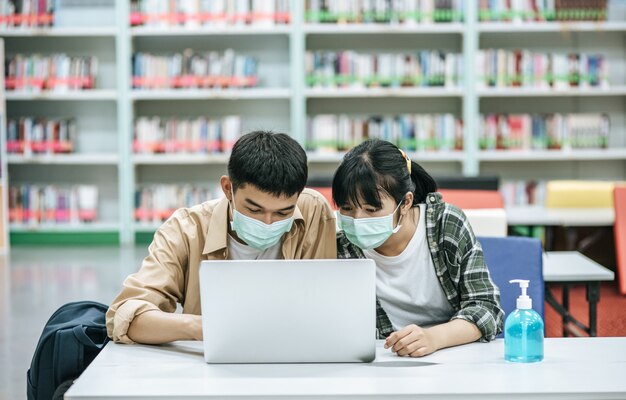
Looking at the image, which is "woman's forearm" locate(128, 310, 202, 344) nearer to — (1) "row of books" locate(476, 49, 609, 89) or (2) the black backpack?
(2) the black backpack

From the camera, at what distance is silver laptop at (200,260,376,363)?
1.50 metres

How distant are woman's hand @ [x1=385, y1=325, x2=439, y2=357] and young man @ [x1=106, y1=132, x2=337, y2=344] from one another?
1.27ft

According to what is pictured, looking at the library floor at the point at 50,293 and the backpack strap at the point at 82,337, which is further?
the library floor at the point at 50,293

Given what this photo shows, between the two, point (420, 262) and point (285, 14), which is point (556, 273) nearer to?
point (420, 262)

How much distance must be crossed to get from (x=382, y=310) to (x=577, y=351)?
1.65 ft

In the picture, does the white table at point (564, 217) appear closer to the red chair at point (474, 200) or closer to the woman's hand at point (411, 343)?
the red chair at point (474, 200)

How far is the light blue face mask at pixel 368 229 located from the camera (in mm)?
1906

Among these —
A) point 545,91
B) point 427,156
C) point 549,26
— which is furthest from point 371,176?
point 549,26

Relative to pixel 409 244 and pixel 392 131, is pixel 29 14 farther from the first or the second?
pixel 409 244

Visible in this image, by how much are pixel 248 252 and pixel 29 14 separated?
5888mm

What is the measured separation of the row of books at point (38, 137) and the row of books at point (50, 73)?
0.93 feet

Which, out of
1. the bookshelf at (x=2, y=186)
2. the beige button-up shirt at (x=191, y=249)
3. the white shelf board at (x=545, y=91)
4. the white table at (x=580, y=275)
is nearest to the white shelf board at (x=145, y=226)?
the bookshelf at (x=2, y=186)

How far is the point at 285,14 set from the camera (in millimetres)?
7121

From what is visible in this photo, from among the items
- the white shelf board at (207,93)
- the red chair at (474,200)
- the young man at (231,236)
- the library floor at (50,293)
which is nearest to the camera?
the young man at (231,236)
